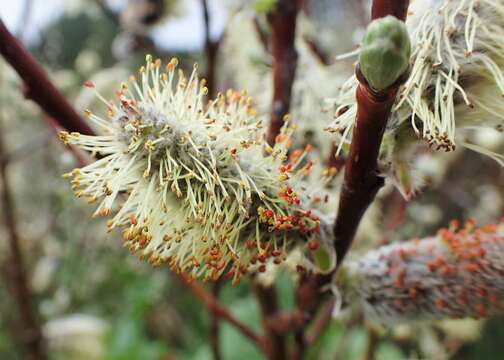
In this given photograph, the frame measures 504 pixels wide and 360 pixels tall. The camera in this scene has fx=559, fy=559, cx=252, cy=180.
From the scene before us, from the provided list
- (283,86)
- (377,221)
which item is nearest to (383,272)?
(283,86)

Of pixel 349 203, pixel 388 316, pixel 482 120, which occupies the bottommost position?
pixel 388 316

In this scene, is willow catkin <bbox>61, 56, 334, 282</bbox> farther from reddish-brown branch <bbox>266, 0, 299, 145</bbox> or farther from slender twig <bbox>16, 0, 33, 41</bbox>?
slender twig <bbox>16, 0, 33, 41</bbox>

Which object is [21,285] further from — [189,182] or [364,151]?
[364,151]

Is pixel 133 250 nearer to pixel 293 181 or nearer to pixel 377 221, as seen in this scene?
pixel 293 181

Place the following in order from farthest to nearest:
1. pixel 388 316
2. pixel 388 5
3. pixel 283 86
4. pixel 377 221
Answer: pixel 377 221
pixel 283 86
pixel 388 316
pixel 388 5

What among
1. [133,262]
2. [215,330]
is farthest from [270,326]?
[133,262]

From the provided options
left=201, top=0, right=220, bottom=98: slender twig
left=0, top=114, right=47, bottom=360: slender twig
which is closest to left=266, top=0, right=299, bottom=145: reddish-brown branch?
left=201, top=0, right=220, bottom=98: slender twig

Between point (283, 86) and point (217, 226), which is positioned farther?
point (283, 86)
